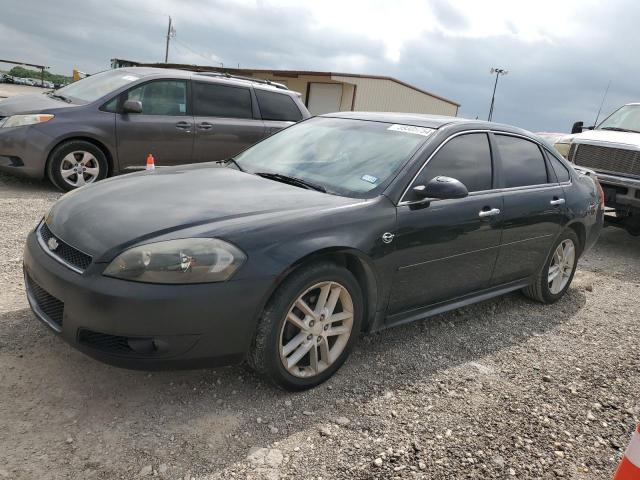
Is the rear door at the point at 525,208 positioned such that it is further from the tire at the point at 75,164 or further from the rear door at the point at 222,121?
the tire at the point at 75,164

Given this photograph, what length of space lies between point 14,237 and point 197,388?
313 centimetres

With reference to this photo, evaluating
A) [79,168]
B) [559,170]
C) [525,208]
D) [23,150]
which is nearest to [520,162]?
[525,208]

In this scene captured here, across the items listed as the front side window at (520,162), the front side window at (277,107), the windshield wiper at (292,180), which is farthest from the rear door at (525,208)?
the front side window at (277,107)

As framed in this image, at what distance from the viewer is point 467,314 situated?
4.53 metres

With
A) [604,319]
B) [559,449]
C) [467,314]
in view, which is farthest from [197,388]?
[604,319]

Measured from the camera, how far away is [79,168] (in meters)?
7.05

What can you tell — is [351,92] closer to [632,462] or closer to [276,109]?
[276,109]

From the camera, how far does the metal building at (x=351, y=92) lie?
25.6m

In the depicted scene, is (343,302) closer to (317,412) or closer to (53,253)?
(317,412)

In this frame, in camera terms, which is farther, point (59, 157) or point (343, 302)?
point (59, 157)

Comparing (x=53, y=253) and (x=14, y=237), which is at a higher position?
(x=53, y=253)

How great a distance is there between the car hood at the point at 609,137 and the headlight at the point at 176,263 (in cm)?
720

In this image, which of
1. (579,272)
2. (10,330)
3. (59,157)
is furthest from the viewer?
(59,157)

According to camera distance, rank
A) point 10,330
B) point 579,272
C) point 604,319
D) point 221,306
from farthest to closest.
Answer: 1. point 579,272
2. point 604,319
3. point 10,330
4. point 221,306
